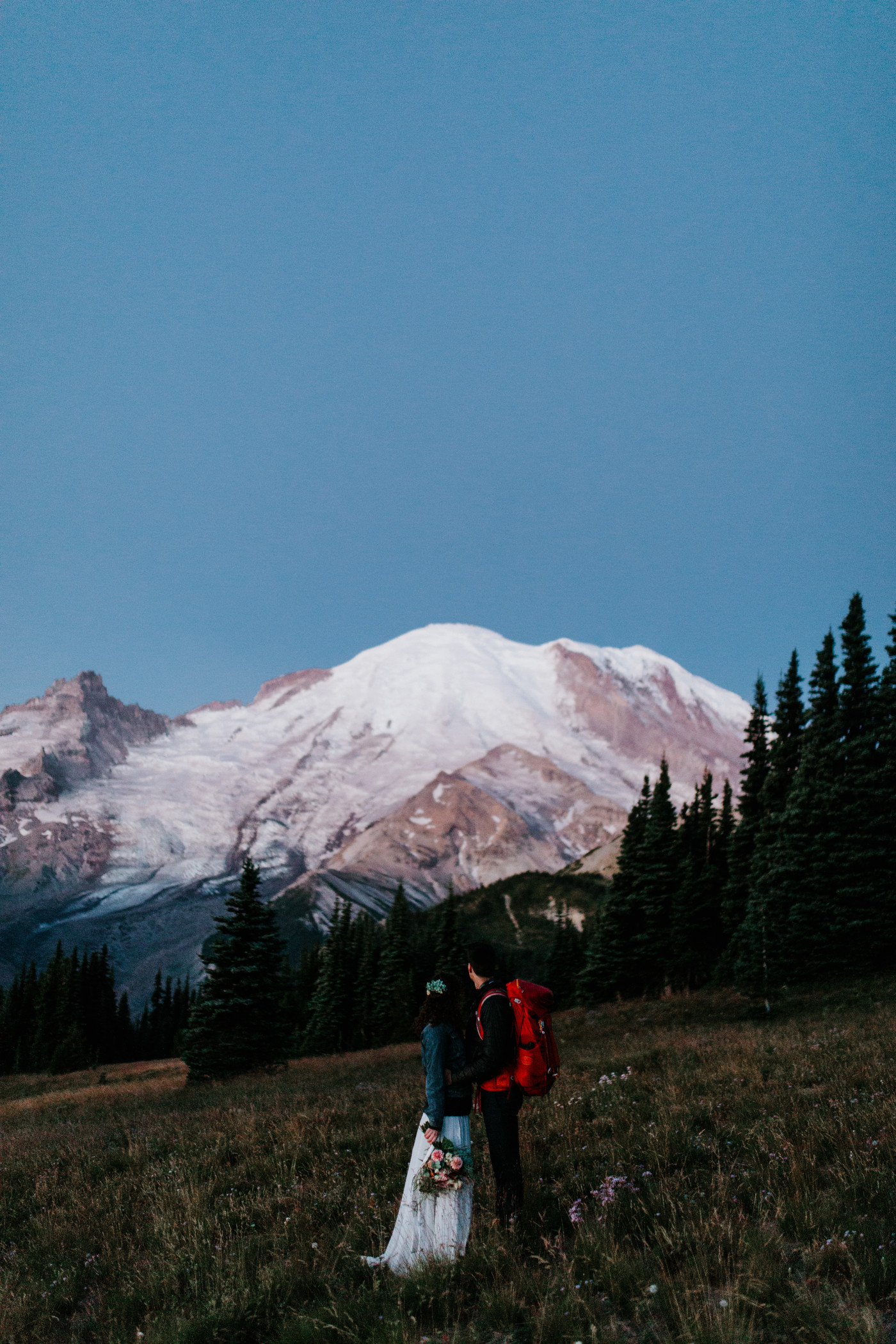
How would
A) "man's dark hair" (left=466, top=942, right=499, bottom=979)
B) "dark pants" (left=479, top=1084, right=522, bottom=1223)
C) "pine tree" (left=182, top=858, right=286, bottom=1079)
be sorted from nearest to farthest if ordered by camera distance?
"dark pants" (left=479, top=1084, right=522, bottom=1223), "man's dark hair" (left=466, top=942, right=499, bottom=979), "pine tree" (left=182, top=858, right=286, bottom=1079)

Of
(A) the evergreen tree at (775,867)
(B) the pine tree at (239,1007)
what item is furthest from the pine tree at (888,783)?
(B) the pine tree at (239,1007)

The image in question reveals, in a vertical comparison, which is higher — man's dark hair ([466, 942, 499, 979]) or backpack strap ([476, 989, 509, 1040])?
man's dark hair ([466, 942, 499, 979])

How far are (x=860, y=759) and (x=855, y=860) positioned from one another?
4.61 meters

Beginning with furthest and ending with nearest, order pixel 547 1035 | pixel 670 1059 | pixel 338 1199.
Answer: pixel 670 1059 < pixel 338 1199 < pixel 547 1035

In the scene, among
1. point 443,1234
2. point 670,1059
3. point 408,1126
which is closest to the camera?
point 443,1234

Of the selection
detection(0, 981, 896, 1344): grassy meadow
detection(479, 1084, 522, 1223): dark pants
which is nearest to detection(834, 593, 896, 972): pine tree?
detection(0, 981, 896, 1344): grassy meadow

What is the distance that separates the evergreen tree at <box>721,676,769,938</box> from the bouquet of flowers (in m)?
37.9

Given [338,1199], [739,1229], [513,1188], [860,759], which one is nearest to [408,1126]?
[338,1199]

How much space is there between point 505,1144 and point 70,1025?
93389 mm

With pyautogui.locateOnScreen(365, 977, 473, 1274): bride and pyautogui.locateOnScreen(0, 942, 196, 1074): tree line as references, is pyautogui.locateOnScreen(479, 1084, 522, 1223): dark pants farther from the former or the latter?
pyautogui.locateOnScreen(0, 942, 196, 1074): tree line

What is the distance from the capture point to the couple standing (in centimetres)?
537

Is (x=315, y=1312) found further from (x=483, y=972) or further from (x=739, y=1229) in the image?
(x=739, y=1229)

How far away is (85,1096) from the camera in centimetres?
3806

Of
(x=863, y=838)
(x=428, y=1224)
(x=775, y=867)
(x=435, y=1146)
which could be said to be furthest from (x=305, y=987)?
(x=435, y=1146)
